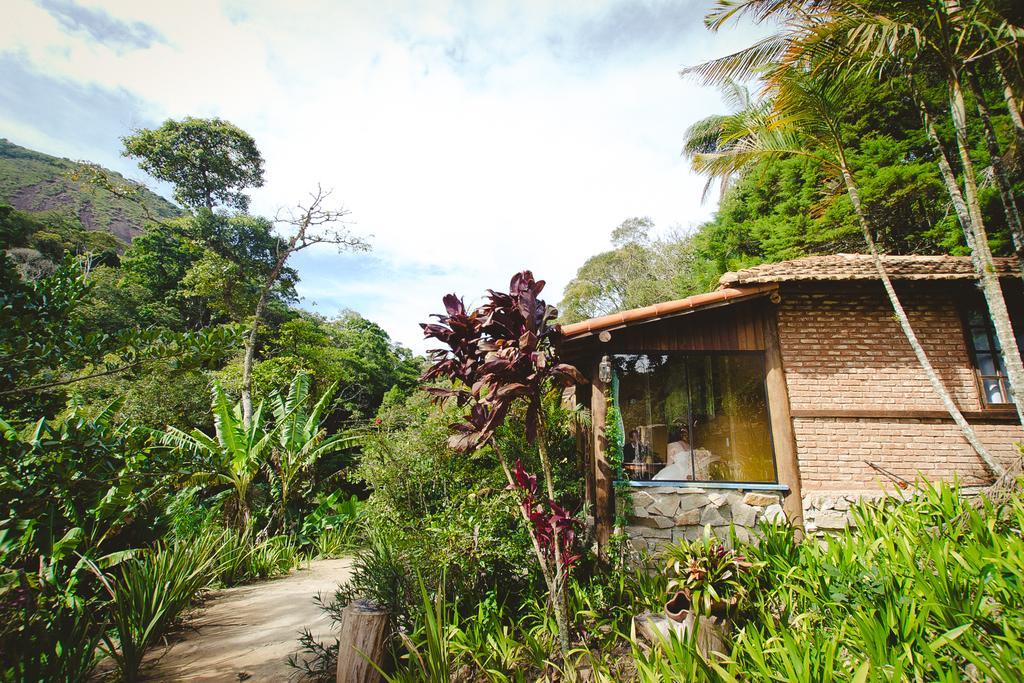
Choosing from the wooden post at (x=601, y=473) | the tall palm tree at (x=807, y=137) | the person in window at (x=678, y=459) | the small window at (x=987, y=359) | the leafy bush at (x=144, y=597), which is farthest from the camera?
the person in window at (x=678, y=459)

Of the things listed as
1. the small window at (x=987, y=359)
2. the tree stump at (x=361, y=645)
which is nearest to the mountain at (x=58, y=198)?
the tree stump at (x=361, y=645)

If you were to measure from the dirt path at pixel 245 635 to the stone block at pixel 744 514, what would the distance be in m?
5.08

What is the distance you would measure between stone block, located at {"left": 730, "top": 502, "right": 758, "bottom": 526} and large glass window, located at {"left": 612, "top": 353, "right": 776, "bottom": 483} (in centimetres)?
191

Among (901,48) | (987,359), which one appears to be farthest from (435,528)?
(901,48)

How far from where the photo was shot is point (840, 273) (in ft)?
19.5

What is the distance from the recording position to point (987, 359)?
6273mm

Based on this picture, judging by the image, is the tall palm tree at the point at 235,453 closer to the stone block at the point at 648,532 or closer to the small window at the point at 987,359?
the stone block at the point at 648,532

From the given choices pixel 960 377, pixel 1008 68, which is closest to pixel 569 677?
pixel 960 377

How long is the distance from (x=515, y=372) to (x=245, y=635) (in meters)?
4.34

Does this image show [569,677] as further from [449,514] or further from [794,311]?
[794,311]

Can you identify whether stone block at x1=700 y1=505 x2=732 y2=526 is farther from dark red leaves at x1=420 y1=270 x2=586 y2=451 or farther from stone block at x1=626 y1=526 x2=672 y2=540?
dark red leaves at x1=420 y1=270 x2=586 y2=451

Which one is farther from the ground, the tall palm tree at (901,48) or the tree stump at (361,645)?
the tall palm tree at (901,48)

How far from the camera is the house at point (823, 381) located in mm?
5723

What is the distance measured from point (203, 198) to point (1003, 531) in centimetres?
3105
